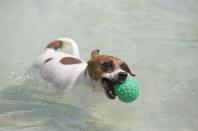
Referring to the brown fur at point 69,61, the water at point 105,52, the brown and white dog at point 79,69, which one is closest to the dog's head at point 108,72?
the brown and white dog at point 79,69

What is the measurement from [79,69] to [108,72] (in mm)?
748

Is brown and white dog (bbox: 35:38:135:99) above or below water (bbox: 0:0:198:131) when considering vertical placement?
above

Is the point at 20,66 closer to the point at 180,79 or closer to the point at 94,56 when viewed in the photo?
the point at 94,56

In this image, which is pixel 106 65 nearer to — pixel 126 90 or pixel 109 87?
pixel 109 87

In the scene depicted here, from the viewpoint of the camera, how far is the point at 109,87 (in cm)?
523

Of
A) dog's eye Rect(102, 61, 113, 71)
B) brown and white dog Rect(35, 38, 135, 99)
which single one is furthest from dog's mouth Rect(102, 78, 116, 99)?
dog's eye Rect(102, 61, 113, 71)

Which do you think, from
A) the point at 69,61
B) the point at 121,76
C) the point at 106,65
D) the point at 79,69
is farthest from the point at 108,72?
the point at 69,61

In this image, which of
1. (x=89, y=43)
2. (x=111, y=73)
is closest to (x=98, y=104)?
(x=111, y=73)

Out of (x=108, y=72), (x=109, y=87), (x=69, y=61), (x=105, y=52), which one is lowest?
→ (x=105, y=52)

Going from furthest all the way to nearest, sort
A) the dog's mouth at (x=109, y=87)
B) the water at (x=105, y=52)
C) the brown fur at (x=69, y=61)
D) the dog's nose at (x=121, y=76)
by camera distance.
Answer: the brown fur at (x=69, y=61)
the water at (x=105, y=52)
the dog's mouth at (x=109, y=87)
the dog's nose at (x=121, y=76)

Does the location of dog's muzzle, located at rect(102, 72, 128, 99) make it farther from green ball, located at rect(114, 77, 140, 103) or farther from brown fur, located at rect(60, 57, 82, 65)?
brown fur, located at rect(60, 57, 82, 65)

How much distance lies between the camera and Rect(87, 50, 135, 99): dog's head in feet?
16.7

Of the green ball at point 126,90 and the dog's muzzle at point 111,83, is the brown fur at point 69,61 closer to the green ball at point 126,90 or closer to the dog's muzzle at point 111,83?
the dog's muzzle at point 111,83

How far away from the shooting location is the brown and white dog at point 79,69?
5.21 meters
